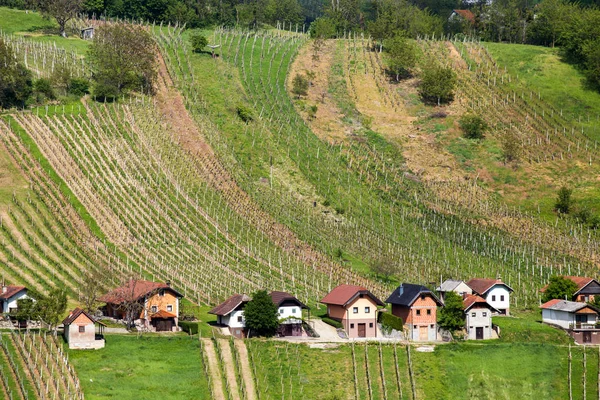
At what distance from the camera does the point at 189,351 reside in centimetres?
8650

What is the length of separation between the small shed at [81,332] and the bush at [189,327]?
30.1 ft

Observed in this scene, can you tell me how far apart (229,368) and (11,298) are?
70.5 ft

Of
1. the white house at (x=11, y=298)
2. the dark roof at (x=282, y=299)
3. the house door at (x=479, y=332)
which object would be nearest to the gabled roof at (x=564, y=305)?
the house door at (x=479, y=332)

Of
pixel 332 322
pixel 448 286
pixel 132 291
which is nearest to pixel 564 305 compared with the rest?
pixel 448 286

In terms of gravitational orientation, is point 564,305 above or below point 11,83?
below

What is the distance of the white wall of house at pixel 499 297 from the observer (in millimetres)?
107062

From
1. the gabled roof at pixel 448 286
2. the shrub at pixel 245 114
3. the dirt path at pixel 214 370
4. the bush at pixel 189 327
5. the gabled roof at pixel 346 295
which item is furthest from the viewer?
the shrub at pixel 245 114

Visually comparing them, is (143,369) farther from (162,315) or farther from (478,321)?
(478,321)

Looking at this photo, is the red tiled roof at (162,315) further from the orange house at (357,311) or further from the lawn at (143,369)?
the orange house at (357,311)

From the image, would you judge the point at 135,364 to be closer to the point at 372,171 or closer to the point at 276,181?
the point at 276,181

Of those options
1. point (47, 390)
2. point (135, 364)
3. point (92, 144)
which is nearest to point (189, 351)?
point (135, 364)

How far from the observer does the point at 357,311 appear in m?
97.2

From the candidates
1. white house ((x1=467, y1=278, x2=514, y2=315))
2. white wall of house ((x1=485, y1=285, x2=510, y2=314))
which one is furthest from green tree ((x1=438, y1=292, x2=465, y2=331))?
white wall of house ((x1=485, y1=285, x2=510, y2=314))

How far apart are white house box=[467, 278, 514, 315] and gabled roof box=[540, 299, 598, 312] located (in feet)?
13.5
